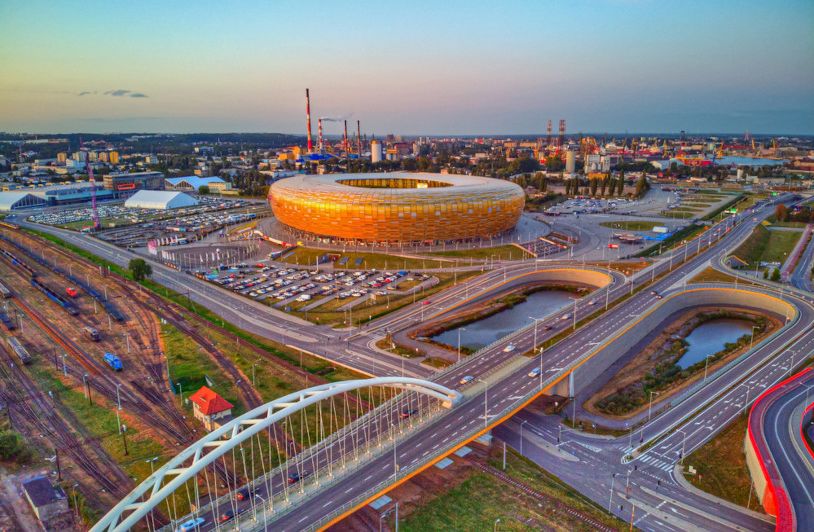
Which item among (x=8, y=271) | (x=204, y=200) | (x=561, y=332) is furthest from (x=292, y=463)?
(x=204, y=200)

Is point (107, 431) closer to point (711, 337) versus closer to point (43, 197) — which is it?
point (711, 337)

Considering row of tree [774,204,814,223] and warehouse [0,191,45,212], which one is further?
warehouse [0,191,45,212]

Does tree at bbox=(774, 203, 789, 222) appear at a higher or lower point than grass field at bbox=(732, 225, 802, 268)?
higher

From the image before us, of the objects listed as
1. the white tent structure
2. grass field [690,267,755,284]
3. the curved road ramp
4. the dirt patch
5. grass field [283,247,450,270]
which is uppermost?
the white tent structure

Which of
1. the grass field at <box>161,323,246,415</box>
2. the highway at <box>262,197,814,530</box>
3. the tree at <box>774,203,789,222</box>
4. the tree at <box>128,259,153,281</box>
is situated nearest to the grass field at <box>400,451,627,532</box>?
the highway at <box>262,197,814,530</box>

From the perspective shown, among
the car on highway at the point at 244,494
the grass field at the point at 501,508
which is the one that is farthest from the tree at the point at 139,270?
the grass field at the point at 501,508

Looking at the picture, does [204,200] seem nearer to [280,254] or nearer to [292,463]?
[280,254]

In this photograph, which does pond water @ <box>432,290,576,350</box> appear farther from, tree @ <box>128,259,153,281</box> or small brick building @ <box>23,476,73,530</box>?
tree @ <box>128,259,153,281</box>
